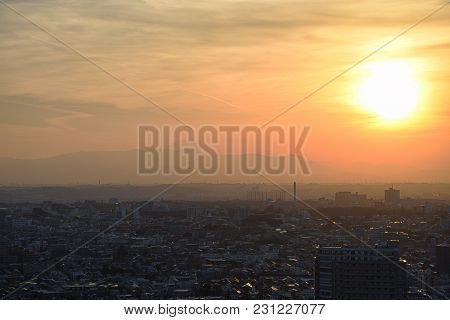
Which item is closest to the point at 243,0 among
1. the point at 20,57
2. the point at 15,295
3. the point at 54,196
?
the point at 20,57

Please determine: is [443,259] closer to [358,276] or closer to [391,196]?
[358,276]

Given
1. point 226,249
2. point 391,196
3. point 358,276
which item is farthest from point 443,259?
point 391,196

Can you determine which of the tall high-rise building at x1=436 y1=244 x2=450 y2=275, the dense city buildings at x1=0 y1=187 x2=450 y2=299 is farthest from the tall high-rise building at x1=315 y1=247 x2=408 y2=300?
the tall high-rise building at x1=436 y1=244 x2=450 y2=275

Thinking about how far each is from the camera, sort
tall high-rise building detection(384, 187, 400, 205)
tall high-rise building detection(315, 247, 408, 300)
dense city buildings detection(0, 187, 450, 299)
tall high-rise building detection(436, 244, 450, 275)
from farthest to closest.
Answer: tall high-rise building detection(384, 187, 400, 205)
tall high-rise building detection(436, 244, 450, 275)
dense city buildings detection(0, 187, 450, 299)
tall high-rise building detection(315, 247, 408, 300)

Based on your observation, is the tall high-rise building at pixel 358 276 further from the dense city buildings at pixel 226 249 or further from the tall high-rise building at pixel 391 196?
the tall high-rise building at pixel 391 196

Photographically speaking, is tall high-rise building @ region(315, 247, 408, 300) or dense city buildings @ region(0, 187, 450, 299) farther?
dense city buildings @ region(0, 187, 450, 299)

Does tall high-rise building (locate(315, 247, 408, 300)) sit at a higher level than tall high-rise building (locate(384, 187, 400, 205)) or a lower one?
lower

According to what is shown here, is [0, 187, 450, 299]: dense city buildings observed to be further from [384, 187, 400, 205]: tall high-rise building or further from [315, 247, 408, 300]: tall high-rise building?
[384, 187, 400, 205]: tall high-rise building

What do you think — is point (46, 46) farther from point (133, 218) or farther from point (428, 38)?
point (428, 38)
